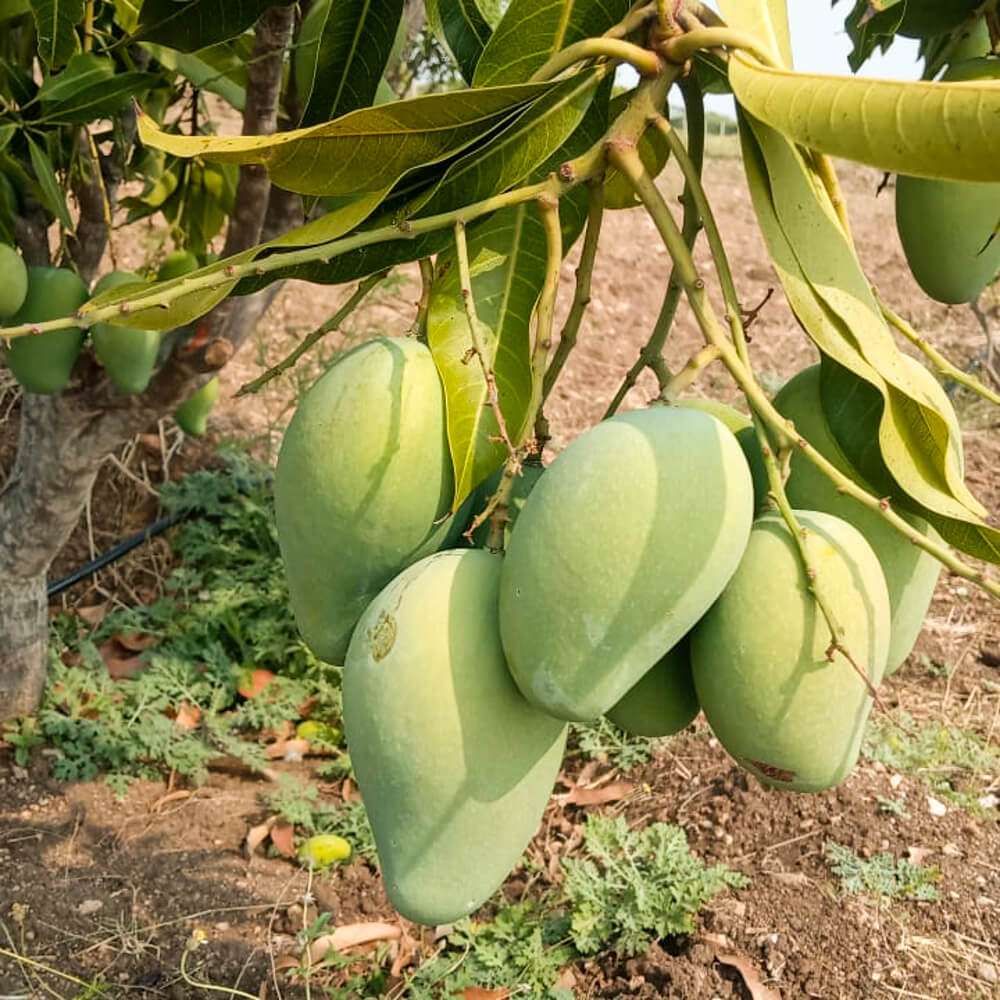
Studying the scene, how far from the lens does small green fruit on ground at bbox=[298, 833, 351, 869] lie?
94.7 inches

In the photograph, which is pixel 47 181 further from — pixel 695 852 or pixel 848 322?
pixel 695 852

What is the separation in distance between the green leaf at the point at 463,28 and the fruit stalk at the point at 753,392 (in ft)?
1.21

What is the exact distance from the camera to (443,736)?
0.73 m

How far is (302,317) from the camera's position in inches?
175

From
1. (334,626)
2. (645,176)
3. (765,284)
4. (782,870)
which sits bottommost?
(765,284)

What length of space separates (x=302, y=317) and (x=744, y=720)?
3.89 metres

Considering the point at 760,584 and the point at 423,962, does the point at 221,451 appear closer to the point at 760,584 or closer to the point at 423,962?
the point at 423,962

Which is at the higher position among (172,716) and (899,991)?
(899,991)

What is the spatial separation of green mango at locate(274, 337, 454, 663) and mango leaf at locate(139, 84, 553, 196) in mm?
126

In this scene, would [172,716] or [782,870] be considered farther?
[172,716]

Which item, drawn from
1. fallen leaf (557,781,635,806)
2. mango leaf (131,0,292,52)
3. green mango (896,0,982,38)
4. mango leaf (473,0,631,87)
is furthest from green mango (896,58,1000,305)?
fallen leaf (557,781,635,806)

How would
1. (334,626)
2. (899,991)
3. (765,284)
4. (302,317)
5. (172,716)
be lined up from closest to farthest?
1. (334,626)
2. (899,991)
3. (172,716)
4. (302,317)
5. (765,284)

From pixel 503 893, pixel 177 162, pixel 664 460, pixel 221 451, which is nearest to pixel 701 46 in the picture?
pixel 664 460

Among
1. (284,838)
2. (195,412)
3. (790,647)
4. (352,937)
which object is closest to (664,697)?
(790,647)
